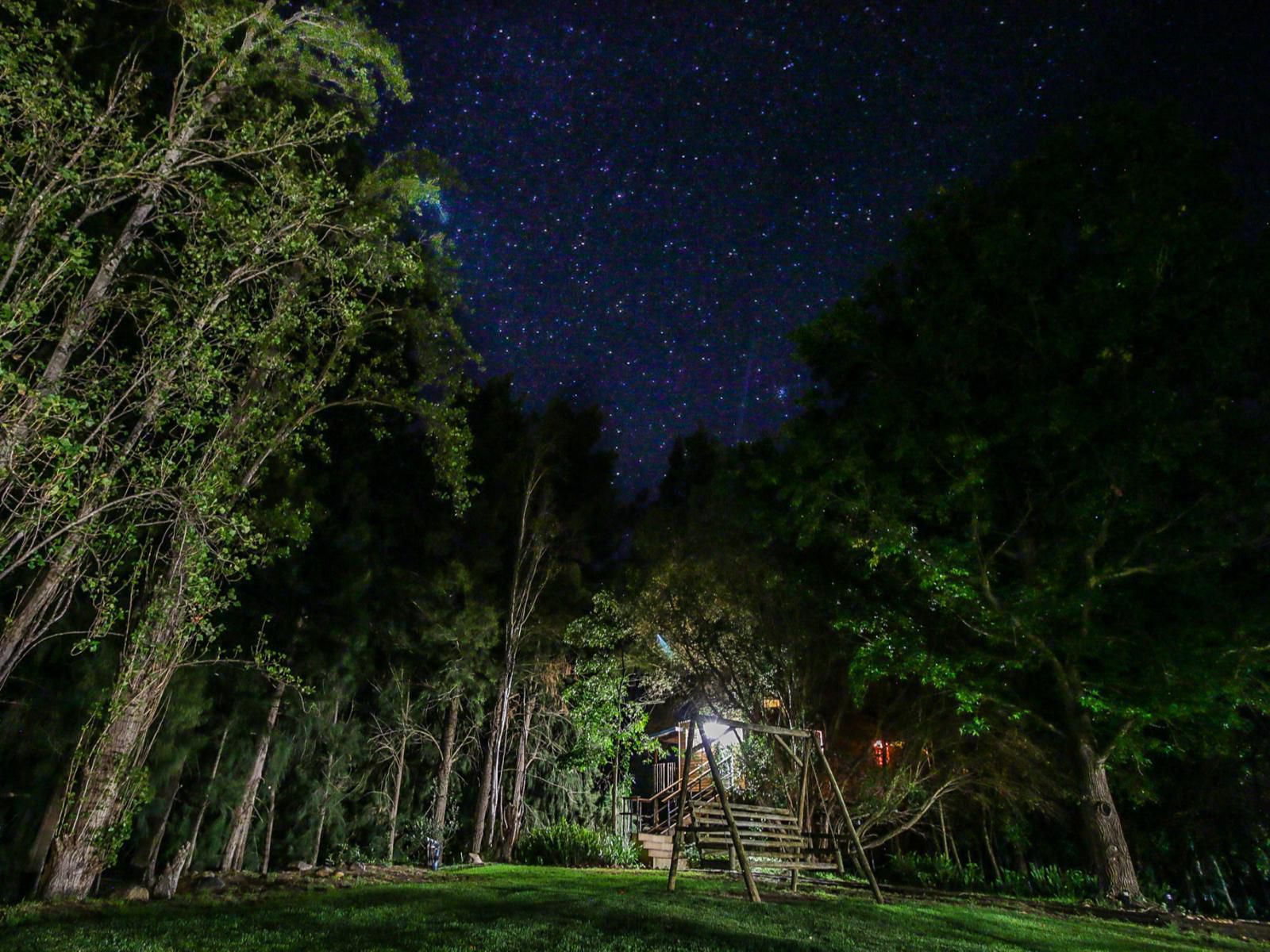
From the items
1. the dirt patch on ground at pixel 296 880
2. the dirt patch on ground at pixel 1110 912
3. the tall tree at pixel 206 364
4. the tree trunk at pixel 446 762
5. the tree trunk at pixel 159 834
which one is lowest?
the dirt patch on ground at pixel 1110 912

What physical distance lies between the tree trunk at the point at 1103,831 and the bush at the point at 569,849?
8194 millimetres

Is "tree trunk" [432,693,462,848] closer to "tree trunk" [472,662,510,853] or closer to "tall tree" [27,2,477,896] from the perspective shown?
"tree trunk" [472,662,510,853]

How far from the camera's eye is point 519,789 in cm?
1495

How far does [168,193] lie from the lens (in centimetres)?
686

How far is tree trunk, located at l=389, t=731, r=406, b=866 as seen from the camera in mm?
13938

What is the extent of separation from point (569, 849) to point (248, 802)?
5.79 meters

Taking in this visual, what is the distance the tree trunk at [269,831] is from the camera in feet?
37.2

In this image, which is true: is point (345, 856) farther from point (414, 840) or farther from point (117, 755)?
point (117, 755)

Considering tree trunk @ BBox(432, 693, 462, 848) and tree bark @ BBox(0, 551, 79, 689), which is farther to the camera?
tree trunk @ BBox(432, 693, 462, 848)

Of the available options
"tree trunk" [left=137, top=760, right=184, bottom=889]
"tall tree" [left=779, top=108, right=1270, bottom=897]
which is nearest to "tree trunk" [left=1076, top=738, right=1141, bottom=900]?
"tall tree" [left=779, top=108, right=1270, bottom=897]

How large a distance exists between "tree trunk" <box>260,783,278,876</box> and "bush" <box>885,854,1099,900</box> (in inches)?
459

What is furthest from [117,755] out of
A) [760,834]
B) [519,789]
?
[519,789]

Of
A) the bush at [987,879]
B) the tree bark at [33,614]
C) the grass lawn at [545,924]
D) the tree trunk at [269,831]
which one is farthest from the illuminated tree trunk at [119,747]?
the bush at [987,879]

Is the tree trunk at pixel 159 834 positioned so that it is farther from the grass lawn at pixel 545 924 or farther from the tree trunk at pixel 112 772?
the grass lawn at pixel 545 924
